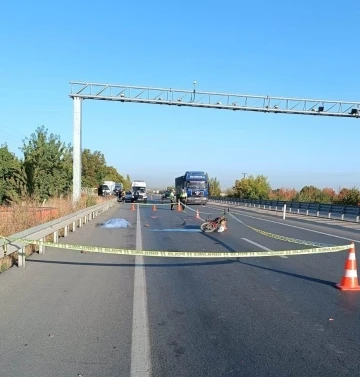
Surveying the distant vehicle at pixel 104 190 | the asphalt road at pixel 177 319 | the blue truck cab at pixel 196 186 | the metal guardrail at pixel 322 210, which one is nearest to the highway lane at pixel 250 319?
the asphalt road at pixel 177 319

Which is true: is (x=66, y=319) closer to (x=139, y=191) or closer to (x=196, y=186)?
(x=196, y=186)

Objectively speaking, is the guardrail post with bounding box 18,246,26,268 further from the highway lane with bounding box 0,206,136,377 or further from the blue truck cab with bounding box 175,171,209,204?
the blue truck cab with bounding box 175,171,209,204

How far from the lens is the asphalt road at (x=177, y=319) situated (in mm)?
4438

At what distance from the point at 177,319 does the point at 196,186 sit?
4895 cm

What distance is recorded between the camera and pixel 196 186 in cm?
5484

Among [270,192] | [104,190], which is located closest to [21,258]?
[104,190]

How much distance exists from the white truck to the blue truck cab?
860 centimetres

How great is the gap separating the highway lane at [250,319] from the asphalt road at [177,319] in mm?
14

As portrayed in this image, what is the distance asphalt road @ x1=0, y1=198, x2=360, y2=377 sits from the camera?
4.44 m

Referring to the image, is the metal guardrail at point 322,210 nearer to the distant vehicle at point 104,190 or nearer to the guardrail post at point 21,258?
the guardrail post at point 21,258

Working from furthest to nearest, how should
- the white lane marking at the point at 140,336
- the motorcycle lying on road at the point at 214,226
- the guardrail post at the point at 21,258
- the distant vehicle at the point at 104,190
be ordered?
the distant vehicle at the point at 104,190 → the motorcycle lying on road at the point at 214,226 → the guardrail post at the point at 21,258 → the white lane marking at the point at 140,336

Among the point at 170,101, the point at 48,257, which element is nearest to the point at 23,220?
the point at 48,257

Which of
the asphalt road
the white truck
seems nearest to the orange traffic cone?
the asphalt road

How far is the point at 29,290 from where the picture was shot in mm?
7406
